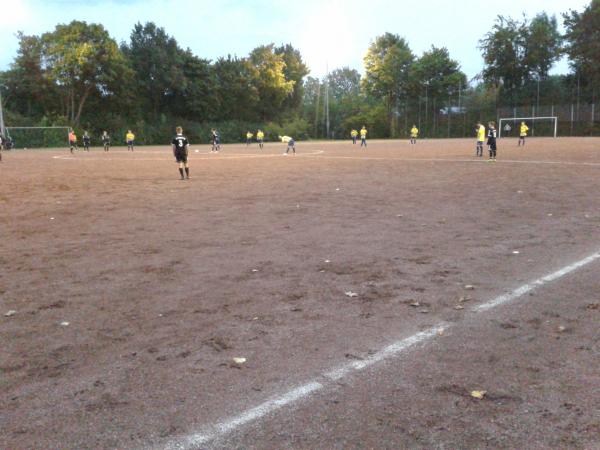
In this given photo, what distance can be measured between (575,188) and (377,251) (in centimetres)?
856

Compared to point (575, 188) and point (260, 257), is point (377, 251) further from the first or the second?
point (575, 188)

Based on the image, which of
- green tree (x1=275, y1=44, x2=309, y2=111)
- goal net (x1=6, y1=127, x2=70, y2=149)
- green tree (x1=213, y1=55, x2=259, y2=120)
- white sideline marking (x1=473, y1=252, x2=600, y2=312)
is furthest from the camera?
green tree (x1=275, y1=44, x2=309, y2=111)

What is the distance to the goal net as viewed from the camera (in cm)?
5966

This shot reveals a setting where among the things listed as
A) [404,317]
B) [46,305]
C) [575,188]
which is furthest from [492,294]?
[575,188]

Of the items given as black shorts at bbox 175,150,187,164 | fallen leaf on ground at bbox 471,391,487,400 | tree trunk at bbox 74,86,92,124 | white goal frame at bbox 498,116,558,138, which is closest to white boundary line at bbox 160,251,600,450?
fallen leaf on ground at bbox 471,391,487,400

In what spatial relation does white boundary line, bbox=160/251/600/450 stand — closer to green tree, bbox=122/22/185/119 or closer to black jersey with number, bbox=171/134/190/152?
black jersey with number, bbox=171/134/190/152

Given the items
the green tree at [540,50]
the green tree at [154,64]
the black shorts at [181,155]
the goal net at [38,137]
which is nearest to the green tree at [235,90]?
the green tree at [154,64]

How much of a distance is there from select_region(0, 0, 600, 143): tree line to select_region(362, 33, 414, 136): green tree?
0.18 metres

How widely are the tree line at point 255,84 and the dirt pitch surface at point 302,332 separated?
60.5m

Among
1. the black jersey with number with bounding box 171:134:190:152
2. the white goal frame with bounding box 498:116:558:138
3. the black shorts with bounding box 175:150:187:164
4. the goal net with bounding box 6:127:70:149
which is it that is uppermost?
the white goal frame with bounding box 498:116:558:138

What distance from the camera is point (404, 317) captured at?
4930 millimetres

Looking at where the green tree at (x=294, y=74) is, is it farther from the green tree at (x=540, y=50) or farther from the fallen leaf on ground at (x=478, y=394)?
the fallen leaf on ground at (x=478, y=394)

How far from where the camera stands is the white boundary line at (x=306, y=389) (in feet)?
10.1

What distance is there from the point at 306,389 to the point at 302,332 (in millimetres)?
1028
